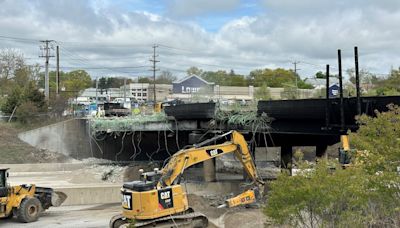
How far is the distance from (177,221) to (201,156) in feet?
12.3

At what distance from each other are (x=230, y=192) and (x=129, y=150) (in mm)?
16123

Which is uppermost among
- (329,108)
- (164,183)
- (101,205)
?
(329,108)

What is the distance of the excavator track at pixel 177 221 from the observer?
17984 mm

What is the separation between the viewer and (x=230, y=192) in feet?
113

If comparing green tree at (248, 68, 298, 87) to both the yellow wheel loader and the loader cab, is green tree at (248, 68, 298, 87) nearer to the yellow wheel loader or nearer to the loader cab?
the yellow wheel loader

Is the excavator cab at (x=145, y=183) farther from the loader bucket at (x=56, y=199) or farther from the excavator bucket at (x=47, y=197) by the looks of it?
the excavator bucket at (x=47, y=197)

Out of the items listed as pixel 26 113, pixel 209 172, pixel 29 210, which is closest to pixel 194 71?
pixel 26 113

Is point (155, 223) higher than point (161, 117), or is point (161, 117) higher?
point (161, 117)

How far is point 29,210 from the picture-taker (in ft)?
75.8

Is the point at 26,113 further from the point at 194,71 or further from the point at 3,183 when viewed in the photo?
the point at 194,71

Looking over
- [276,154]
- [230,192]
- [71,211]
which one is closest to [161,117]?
[230,192]

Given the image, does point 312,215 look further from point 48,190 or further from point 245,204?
point 48,190

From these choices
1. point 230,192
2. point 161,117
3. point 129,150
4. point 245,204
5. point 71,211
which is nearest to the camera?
point 245,204

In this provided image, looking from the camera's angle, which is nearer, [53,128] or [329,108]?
[329,108]
